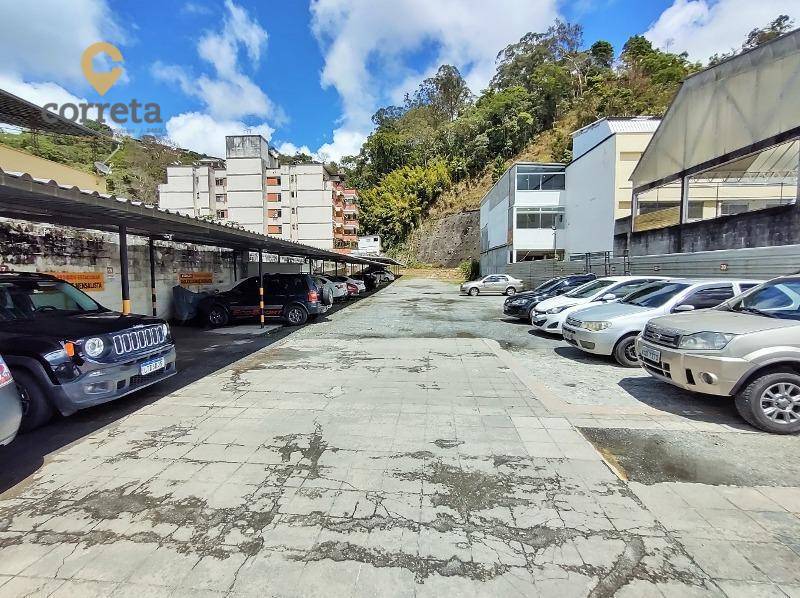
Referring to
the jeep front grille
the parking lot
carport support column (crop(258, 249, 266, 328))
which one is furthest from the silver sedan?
the jeep front grille

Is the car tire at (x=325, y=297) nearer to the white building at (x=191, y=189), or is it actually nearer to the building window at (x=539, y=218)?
the building window at (x=539, y=218)

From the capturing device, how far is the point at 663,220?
682 inches

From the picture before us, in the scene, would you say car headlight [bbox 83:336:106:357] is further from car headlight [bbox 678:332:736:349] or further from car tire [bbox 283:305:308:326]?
car tire [bbox 283:305:308:326]

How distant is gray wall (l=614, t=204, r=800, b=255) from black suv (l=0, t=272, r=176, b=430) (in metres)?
13.4

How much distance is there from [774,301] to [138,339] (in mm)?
7707

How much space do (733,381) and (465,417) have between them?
9.44 feet

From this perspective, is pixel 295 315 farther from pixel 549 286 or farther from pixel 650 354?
pixel 650 354

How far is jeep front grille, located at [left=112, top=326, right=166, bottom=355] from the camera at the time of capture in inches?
187

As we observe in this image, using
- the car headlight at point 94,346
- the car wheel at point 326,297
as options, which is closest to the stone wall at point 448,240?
the car wheel at point 326,297

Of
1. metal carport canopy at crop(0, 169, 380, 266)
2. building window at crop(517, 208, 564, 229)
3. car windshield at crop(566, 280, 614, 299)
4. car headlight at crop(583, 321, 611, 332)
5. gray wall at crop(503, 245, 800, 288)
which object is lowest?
car headlight at crop(583, 321, 611, 332)

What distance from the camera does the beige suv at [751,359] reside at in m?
4.33

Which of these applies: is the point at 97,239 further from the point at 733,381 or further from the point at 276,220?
the point at 276,220

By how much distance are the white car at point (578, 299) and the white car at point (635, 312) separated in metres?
1.74

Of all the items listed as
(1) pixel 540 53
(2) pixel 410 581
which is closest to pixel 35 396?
(2) pixel 410 581
